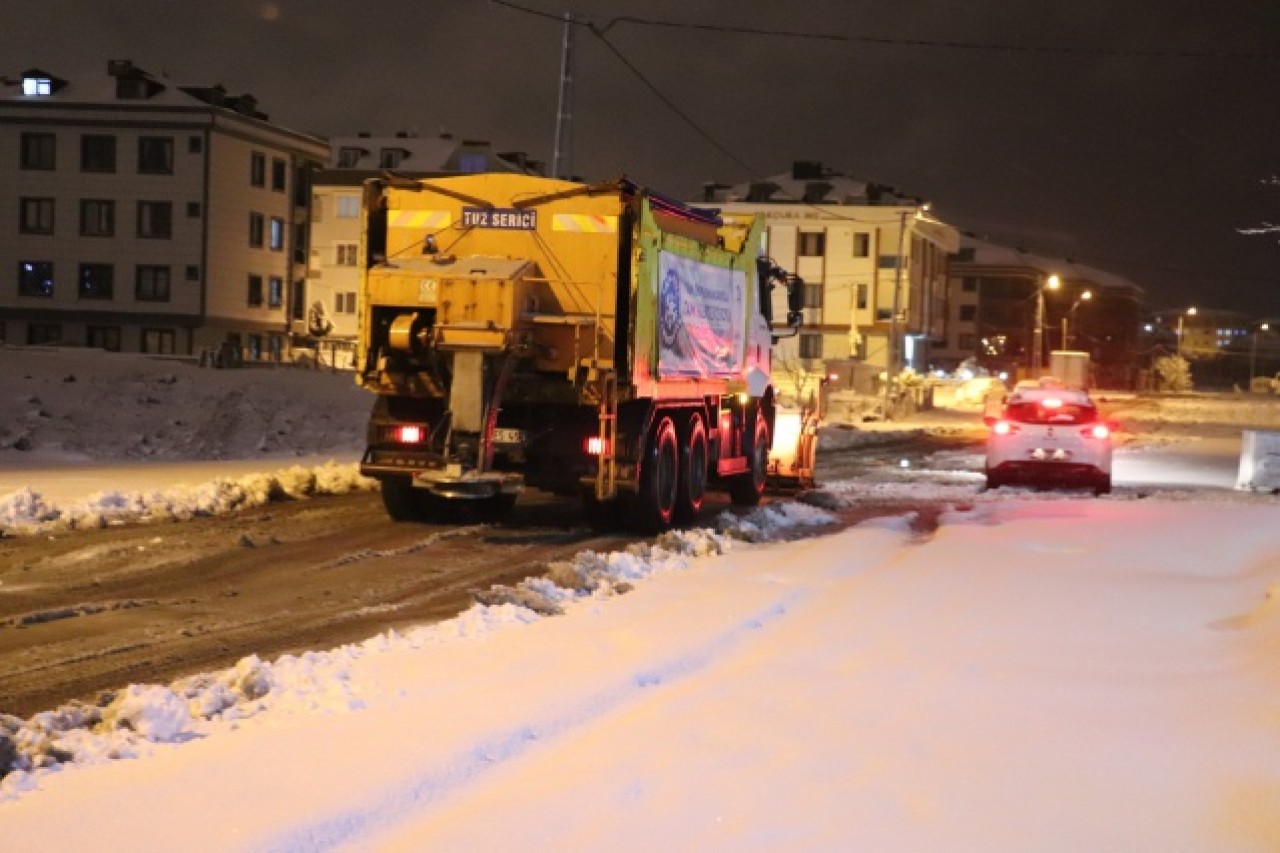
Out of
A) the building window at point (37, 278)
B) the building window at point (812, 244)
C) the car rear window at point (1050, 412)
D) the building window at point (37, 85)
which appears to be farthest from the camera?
the building window at point (812, 244)

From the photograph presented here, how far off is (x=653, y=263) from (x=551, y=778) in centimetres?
996

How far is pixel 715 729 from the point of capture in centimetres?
789

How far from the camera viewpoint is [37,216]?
61.0m

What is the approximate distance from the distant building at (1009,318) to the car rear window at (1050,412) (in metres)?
95.6

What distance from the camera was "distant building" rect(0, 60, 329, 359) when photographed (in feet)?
199

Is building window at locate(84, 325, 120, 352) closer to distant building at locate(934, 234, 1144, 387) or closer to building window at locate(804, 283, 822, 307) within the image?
building window at locate(804, 283, 822, 307)

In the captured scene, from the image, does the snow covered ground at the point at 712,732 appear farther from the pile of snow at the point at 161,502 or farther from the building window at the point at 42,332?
the building window at the point at 42,332

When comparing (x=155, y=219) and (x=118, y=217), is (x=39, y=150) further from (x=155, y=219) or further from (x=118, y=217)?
(x=155, y=219)

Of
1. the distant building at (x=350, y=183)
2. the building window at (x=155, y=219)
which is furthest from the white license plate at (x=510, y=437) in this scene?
the distant building at (x=350, y=183)

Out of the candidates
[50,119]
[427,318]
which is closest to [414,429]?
[427,318]

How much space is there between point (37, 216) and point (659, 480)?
50507mm

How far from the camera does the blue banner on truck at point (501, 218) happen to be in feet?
53.3

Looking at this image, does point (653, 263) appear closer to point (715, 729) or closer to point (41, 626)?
point (41, 626)

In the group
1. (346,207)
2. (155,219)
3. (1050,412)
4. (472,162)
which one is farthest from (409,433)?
(472,162)
